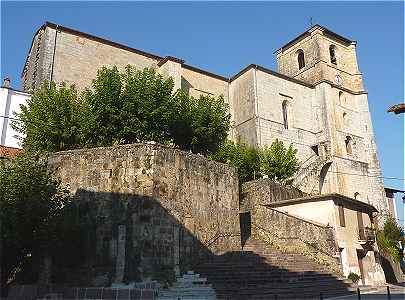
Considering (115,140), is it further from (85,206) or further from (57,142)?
(85,206)

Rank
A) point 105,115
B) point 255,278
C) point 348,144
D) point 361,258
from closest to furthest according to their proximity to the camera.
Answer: point 255,278 → point 105,115 → point 361,258 → point 348,144

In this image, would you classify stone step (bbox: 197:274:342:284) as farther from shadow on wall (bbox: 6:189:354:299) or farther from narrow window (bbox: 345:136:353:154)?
narrow window (bbox: 345:136:353:154)

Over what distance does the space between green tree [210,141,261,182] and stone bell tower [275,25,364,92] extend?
1437 centimetres

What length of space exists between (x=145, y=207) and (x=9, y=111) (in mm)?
13549

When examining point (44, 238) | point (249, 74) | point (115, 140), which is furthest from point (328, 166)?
point (44, 238)

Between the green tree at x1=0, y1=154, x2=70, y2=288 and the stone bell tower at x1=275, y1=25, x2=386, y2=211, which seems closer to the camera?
the green tree at x1=0, y1=154, x2=70, y2=288

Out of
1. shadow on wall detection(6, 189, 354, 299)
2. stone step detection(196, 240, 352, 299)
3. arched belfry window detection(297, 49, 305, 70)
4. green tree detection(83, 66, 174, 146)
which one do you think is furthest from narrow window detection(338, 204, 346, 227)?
arched belfry window detection(297, 49, 305, 70)

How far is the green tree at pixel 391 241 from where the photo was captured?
26.7m

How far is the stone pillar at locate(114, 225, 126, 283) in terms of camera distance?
1480 cm

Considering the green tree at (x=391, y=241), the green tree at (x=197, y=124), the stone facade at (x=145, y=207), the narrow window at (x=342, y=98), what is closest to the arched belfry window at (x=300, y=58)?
the narrow window at (x=342, y=98)

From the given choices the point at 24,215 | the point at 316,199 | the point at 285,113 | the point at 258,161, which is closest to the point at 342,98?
the point at 285,113

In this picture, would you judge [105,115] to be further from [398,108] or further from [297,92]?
[297,92]

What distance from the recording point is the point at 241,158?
26.1 meters

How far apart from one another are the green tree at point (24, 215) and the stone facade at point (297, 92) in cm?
1262
